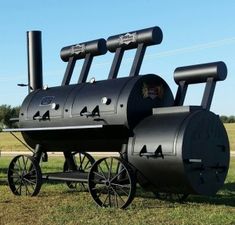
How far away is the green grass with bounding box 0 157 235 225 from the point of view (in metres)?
7.87

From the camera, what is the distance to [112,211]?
871 centimetres

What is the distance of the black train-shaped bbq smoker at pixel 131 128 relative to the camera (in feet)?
28.5

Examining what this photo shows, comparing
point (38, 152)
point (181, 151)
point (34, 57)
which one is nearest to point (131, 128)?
point (181, 151)

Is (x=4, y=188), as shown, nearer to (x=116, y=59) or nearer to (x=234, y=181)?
(x=116, y=59)

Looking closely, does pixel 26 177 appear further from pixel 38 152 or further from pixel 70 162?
pixel 70 162

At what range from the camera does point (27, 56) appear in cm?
1360

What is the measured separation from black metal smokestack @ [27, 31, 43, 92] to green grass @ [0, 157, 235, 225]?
3328 mm

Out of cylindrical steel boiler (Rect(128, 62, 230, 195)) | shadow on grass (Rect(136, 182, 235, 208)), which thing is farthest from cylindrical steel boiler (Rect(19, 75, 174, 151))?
shadow on grass (Rect(136, 182, 235, 208))

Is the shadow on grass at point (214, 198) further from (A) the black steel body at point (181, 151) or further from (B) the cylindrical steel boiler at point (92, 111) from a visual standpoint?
(B) the cylindrical steel boiler at point (92, 111)

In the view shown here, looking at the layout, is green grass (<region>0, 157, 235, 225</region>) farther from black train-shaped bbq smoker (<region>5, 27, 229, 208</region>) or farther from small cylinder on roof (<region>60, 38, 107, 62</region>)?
small cylinder on roof (<region>60, 38, 107, 62</region>)

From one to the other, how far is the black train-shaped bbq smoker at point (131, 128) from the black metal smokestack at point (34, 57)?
1.23 m

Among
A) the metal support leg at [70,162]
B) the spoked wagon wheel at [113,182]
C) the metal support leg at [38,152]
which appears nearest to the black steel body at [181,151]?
the spoked wagon wheel at [113,182]

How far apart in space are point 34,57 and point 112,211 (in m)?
6.03

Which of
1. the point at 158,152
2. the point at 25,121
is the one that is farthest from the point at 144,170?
the point at 25,121
